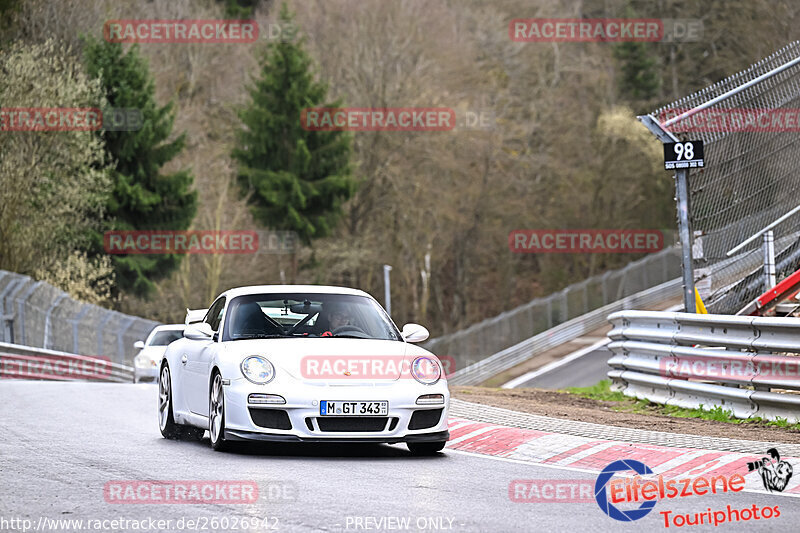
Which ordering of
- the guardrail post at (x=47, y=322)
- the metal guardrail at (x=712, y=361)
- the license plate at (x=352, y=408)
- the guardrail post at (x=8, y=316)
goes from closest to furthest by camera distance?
1. the license plate at (x=352, y=408)
2. the metal guardrail at (x=712, y=361)
3. the guardrail post at (x=8, y=316)
4. the guardrail post at (x=47, y=322)

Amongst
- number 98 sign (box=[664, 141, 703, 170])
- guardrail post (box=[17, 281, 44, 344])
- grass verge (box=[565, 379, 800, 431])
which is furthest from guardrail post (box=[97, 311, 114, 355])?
number 98 sign (box=[664, 141, 703, 170])

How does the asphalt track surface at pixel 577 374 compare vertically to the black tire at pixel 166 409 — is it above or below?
below

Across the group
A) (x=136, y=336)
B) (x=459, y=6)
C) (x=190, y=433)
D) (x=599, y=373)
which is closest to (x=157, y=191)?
(x=136, y=336)

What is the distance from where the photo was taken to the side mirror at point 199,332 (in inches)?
448

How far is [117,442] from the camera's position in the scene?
1152 centimetres

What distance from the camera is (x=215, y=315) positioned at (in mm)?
12055

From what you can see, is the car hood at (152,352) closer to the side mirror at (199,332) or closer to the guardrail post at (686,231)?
the guardrail post at (686,231)

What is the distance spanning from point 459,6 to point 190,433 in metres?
61.3

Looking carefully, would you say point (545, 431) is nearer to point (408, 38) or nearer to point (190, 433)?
point (190, 433)

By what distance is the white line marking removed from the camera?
43494 mm

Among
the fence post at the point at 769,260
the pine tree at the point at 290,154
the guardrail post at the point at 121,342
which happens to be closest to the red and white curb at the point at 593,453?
the fence post at the point at 769,260

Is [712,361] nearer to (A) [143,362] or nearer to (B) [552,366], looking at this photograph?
(A) [143,362]

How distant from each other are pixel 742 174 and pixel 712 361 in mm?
3360

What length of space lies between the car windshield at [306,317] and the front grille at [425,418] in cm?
110
